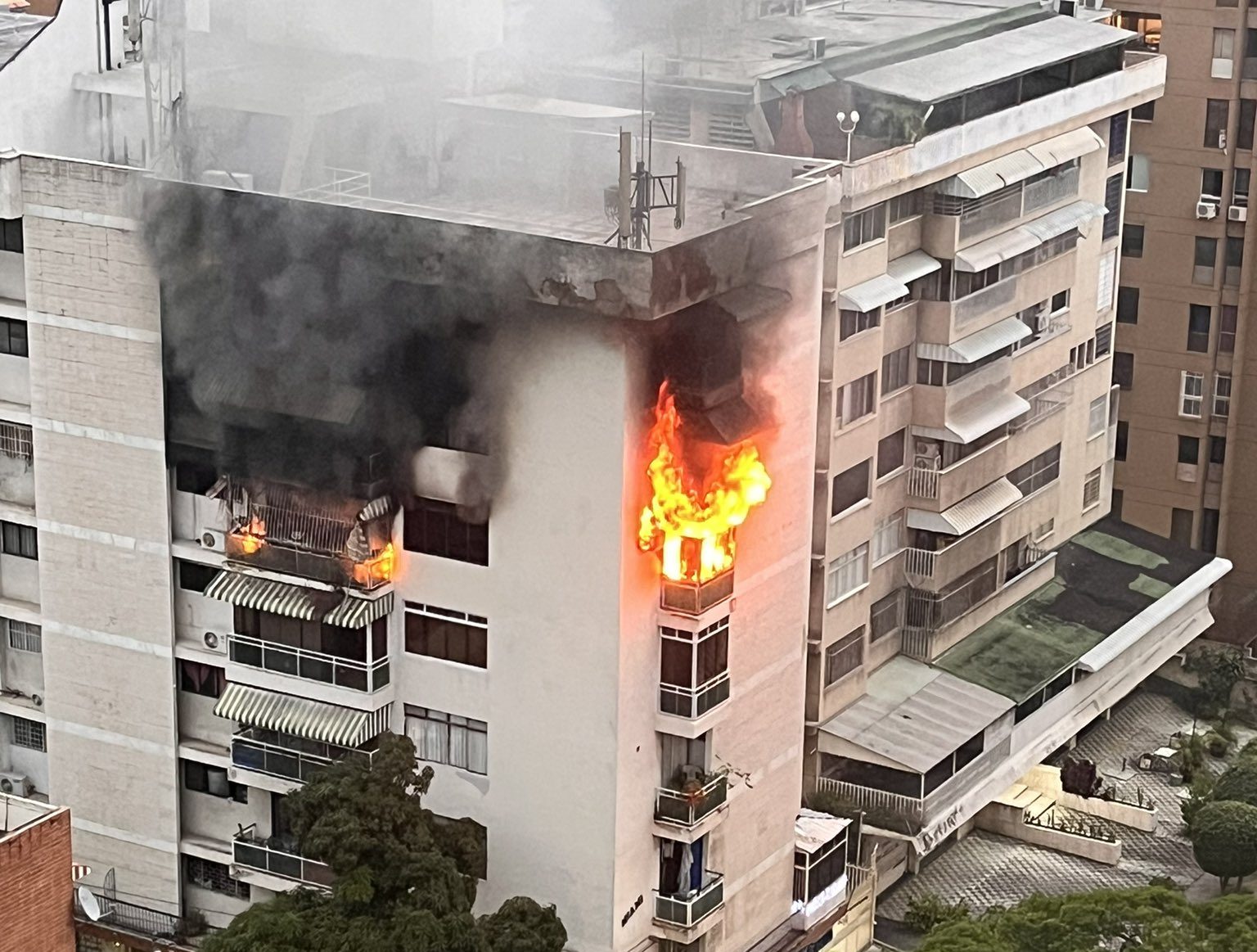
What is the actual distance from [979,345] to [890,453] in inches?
98.2

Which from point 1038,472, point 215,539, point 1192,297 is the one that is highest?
point 215,539

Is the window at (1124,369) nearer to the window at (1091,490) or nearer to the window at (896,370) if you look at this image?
the window at (1091,490)

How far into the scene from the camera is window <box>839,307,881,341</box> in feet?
136

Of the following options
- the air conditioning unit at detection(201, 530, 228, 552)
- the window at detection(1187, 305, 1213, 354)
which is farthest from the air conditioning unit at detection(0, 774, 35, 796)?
the window at detection(1187, 305, 1213, 354)

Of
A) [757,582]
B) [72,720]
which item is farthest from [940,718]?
[72,720]

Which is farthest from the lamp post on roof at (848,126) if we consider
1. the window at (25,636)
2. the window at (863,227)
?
the window at (25,636)

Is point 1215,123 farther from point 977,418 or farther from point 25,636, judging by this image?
point 25,636

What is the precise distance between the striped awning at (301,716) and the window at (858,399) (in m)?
9.97

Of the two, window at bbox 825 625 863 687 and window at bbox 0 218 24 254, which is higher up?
window at bbox 0 218 24 254

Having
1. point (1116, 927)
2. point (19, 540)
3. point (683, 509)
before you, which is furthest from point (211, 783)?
point (1116, 927)

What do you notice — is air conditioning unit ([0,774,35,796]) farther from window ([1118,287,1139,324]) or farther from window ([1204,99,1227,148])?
window ([1204,99,1227,148])

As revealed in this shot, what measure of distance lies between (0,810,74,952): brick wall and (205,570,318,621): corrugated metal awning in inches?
164

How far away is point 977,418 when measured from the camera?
45188 mm

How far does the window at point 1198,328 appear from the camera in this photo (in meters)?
55.9
